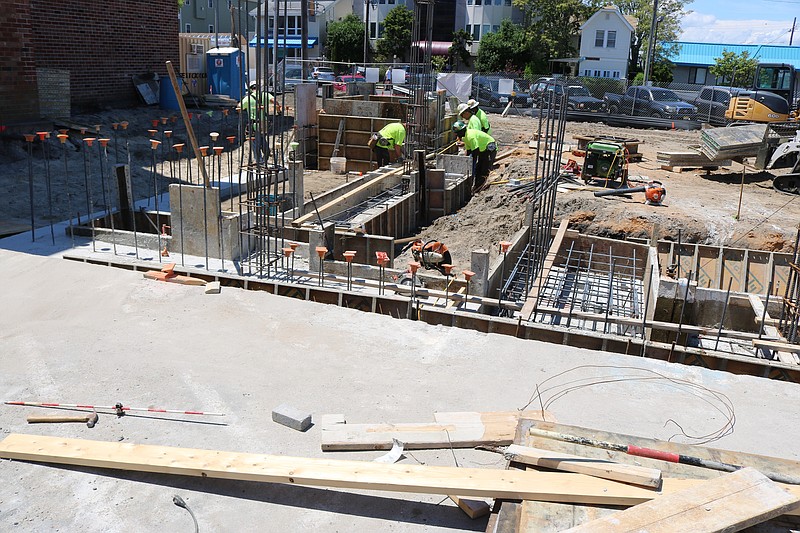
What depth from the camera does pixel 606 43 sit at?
51875 mm

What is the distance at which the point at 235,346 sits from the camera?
24.0 ft

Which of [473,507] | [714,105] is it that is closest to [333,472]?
[473,507]

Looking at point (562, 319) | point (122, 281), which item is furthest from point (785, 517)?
point (122, 281)

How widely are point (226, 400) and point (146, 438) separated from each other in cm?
80

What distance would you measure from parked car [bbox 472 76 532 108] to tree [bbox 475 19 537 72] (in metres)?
15.2

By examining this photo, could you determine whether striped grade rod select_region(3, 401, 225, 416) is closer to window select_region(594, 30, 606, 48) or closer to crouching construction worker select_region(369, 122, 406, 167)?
crouching construction worker select_region(369, 122, 406, 167)

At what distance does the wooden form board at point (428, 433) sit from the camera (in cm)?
536

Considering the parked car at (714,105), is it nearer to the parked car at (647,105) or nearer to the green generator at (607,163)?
the parked car at (647,105)

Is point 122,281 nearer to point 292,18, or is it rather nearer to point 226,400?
point 226,400

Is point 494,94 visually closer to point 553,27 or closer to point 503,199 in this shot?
point 553,27

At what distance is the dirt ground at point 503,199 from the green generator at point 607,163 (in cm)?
68

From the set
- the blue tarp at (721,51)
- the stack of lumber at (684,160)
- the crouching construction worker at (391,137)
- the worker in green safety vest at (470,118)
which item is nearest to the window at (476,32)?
the blue tarp at (721,51)

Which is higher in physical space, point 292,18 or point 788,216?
point 292,18

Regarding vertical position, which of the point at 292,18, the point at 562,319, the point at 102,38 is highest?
the point at 292,18
